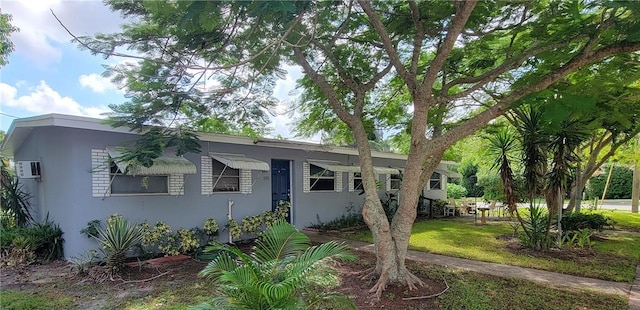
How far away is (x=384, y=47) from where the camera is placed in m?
6.69

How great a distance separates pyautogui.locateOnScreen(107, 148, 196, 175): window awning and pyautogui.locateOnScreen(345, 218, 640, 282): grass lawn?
19.7 ft

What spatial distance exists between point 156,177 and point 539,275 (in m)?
8.96

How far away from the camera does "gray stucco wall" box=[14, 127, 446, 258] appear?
783 cm

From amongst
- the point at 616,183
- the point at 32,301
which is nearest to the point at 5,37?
the point at 32,301

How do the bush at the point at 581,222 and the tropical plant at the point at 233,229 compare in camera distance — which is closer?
the tropical plant at the point at 233,229

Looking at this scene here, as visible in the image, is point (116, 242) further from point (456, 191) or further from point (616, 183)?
point (616, 183)

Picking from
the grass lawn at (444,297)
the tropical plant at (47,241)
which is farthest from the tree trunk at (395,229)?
the tropical plant at (47,241)

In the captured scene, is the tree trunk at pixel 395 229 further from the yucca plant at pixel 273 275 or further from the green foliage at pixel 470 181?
the green foliage at pixel 470 181

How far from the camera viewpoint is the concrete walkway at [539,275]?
6406mm

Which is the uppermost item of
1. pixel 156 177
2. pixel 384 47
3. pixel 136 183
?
pixel 384 47

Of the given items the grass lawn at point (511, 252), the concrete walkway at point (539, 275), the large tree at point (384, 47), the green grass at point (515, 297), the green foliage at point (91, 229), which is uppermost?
the large tree at point (384, 47)

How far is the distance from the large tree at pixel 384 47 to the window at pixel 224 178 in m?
2.57

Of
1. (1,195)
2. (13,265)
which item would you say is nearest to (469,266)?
(13,265)

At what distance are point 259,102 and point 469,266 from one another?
6.30 metres
